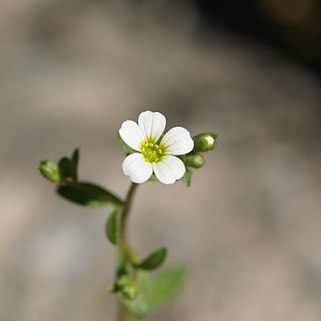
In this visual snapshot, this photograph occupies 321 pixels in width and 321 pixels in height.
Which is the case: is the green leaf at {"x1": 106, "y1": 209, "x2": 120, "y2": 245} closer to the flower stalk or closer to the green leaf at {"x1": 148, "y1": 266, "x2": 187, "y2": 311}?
the flower stalk

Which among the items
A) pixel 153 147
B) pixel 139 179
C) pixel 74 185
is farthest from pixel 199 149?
pixel 74 185

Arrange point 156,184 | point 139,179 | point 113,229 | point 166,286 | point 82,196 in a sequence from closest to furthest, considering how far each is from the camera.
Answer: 1. point 139,179
2. point 113,229
3. point 82,196
4. point 166,286
5. point 156,184

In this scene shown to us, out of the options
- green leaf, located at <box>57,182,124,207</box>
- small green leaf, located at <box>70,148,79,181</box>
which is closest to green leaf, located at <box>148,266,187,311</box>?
green leaf, located at <box>57,182,124,207</box>

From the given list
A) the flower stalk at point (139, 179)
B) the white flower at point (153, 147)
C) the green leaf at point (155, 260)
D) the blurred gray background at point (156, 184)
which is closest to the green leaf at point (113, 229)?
the flower stalk at point (139, 179)

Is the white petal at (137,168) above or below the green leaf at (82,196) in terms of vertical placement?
below

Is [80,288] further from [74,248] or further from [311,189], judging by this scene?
[311,189]

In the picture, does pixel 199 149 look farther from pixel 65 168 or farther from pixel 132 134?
pixel 65 168

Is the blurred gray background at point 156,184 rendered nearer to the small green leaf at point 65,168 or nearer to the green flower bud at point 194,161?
the small green leaf at point 65,168
